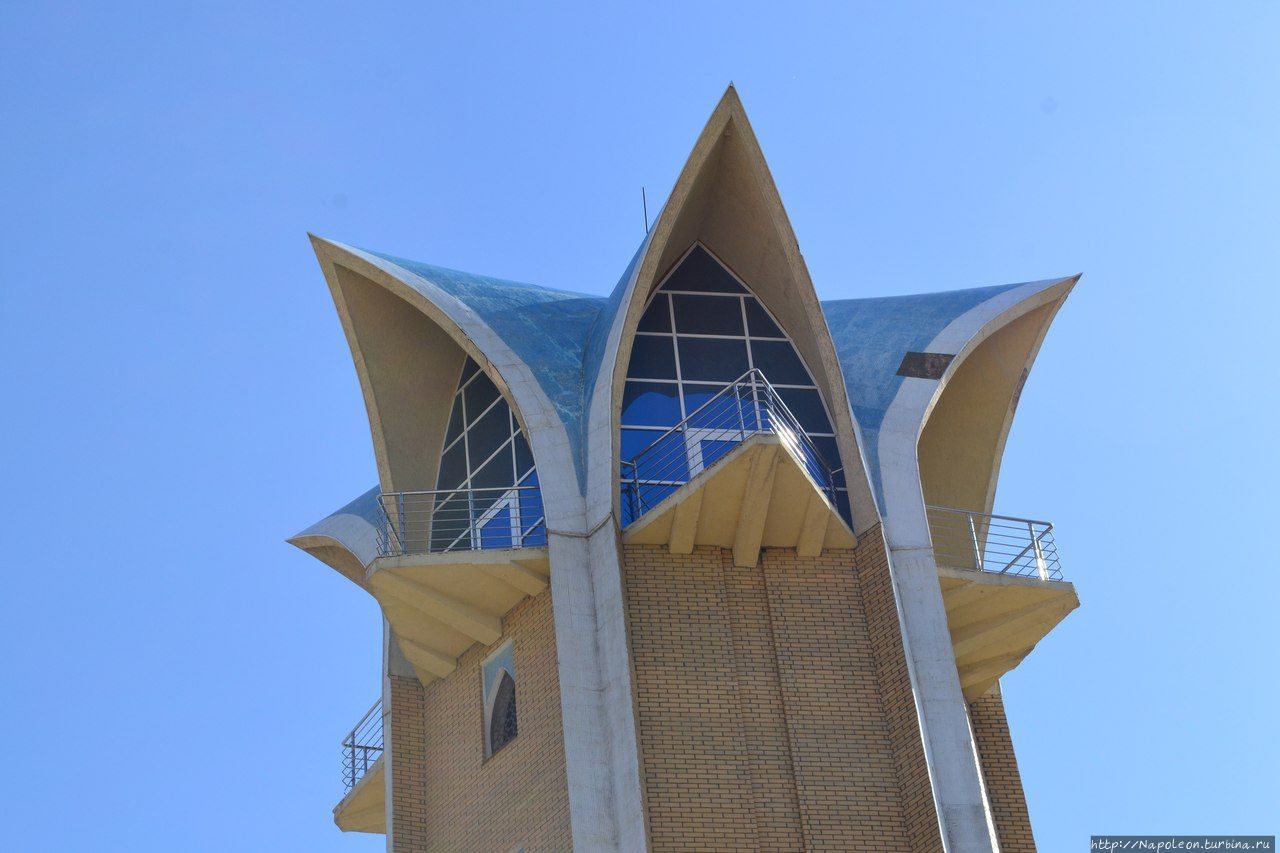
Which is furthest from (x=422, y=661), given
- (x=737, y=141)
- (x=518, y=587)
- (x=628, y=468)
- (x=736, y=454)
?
(x=737, y=141)

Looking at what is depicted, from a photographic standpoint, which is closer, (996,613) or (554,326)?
(996,613)

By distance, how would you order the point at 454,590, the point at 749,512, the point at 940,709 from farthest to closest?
the point at 454,590 < the point at 749,512 < the point at 940,709

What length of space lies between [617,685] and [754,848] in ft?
7.69

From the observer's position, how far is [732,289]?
25062mm

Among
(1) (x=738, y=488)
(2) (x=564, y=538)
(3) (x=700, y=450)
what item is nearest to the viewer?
(1) (x=738, y=488)

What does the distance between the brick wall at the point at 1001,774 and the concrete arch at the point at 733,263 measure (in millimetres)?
3723

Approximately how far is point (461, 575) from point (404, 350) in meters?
4.93

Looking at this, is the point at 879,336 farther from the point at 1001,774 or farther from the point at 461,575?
the point at 461,575

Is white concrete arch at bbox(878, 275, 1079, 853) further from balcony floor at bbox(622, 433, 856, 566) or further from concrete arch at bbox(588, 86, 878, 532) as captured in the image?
balcony floor at bbox(622, 433, 856, 566)

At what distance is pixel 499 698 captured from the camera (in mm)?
22422

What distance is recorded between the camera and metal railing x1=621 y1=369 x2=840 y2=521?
22.4 metres

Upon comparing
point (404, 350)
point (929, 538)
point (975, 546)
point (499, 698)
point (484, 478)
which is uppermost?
point (404, 350)

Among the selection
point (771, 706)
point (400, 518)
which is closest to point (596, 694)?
point (771, 706)

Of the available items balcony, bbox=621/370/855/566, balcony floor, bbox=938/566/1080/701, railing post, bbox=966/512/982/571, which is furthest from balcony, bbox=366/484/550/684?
railing post, bbox=966/512/982/571
